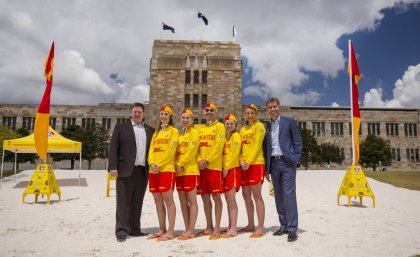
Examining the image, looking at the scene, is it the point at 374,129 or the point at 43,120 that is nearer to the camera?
the point at 43,120

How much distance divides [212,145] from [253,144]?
0.79 metres

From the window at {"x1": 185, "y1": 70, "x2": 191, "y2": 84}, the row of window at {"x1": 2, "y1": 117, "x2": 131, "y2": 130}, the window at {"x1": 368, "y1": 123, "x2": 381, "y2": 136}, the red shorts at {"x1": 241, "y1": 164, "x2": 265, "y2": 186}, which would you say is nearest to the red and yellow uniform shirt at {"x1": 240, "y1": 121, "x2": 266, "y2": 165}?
the red shorts at {"x1": 241, "y1": 164, "x2": 265, "y2": 186}

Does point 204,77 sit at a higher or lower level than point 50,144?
higher

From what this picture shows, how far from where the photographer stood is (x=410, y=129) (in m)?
49.3

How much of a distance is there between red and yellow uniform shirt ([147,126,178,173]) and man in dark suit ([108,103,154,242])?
36 centimetres

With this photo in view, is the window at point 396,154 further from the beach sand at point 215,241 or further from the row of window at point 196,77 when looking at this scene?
the beach sand at point 215,241

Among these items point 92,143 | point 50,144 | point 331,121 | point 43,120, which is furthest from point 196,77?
point 43,120

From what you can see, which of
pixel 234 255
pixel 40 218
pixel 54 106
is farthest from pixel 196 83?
pixel 234 255

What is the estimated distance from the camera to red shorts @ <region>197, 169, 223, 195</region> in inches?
211

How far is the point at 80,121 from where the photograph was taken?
45688 millimetres

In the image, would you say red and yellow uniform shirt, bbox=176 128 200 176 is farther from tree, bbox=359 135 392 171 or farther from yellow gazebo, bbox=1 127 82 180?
tree, bbox=359 135 392 171

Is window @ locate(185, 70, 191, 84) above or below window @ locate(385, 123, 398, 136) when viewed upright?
above

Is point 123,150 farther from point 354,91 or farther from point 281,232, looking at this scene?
point 354,91

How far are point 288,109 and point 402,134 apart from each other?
19.7m
